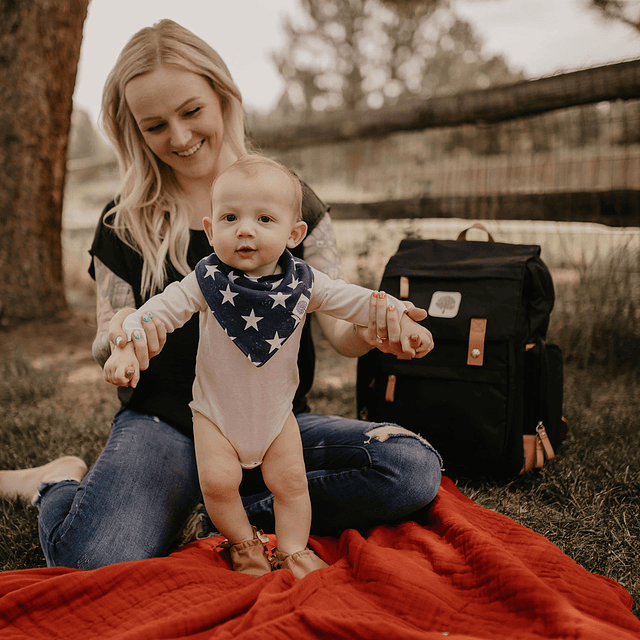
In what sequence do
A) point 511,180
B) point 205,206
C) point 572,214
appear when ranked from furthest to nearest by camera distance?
point 511,180, point 572,214, point 205,206

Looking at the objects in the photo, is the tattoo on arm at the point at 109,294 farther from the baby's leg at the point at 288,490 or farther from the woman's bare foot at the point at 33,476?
the baby's leg at the point at 288,490

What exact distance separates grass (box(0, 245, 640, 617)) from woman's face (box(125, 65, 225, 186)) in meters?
1.31

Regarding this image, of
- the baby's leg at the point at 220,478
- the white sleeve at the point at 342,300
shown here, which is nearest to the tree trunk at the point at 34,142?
the baby's leg at the point at 220,478

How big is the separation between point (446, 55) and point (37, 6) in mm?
13199

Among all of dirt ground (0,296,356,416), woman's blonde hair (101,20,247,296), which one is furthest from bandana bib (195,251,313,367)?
dirt ground (0,296,356,416)

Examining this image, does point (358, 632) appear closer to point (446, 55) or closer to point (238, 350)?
point (238, 350)

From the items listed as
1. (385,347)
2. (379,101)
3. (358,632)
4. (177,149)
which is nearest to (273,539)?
(358,632)

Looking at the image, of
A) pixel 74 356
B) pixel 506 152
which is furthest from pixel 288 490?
pixel 506 152

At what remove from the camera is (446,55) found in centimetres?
1459

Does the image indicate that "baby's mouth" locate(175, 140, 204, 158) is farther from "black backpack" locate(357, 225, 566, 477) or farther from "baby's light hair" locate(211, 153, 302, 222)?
"black backpack" locate(357, 225, 566, 477)

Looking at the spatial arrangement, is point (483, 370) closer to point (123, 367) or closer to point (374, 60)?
point (123, 367)

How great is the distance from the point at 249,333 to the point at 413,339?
42 cm

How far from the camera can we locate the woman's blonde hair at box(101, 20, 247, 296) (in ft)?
5.69

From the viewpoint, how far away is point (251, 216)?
1320 mm
